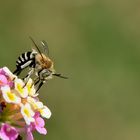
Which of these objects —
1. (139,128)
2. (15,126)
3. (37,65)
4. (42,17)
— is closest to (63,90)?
(139,128)

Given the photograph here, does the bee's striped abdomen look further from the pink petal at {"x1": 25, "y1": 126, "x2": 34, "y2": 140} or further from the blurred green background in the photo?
the blurred green background

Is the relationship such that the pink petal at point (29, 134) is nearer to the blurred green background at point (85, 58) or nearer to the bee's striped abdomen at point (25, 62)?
the bee's striped abdomen at point (25, 62)

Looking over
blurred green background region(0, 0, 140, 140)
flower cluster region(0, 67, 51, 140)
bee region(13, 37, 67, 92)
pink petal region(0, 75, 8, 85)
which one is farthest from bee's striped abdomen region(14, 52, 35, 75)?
blurred green background region(0, 0, 140, 140)

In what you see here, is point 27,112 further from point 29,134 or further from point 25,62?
point 25,62

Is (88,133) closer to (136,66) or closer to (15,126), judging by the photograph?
(136,66)

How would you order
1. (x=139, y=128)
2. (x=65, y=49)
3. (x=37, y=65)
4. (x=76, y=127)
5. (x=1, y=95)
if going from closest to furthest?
(x=1, y=95)
(x=37, y=65)
(x=76, y=127)
(x=139, y=128)
(x=65, y=49)

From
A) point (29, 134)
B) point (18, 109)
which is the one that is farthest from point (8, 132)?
point (18, 109)

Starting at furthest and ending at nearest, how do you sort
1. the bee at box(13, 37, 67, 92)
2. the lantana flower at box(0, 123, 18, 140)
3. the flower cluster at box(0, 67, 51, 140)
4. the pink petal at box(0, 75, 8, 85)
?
the bee at box(13, 37, 67, 92) → the pink petal at box(0, 75, 8, 85) → the flower cluster at box(0, 67, 51, 140) → the lantana flower at box(0, 123, 18, 140)
